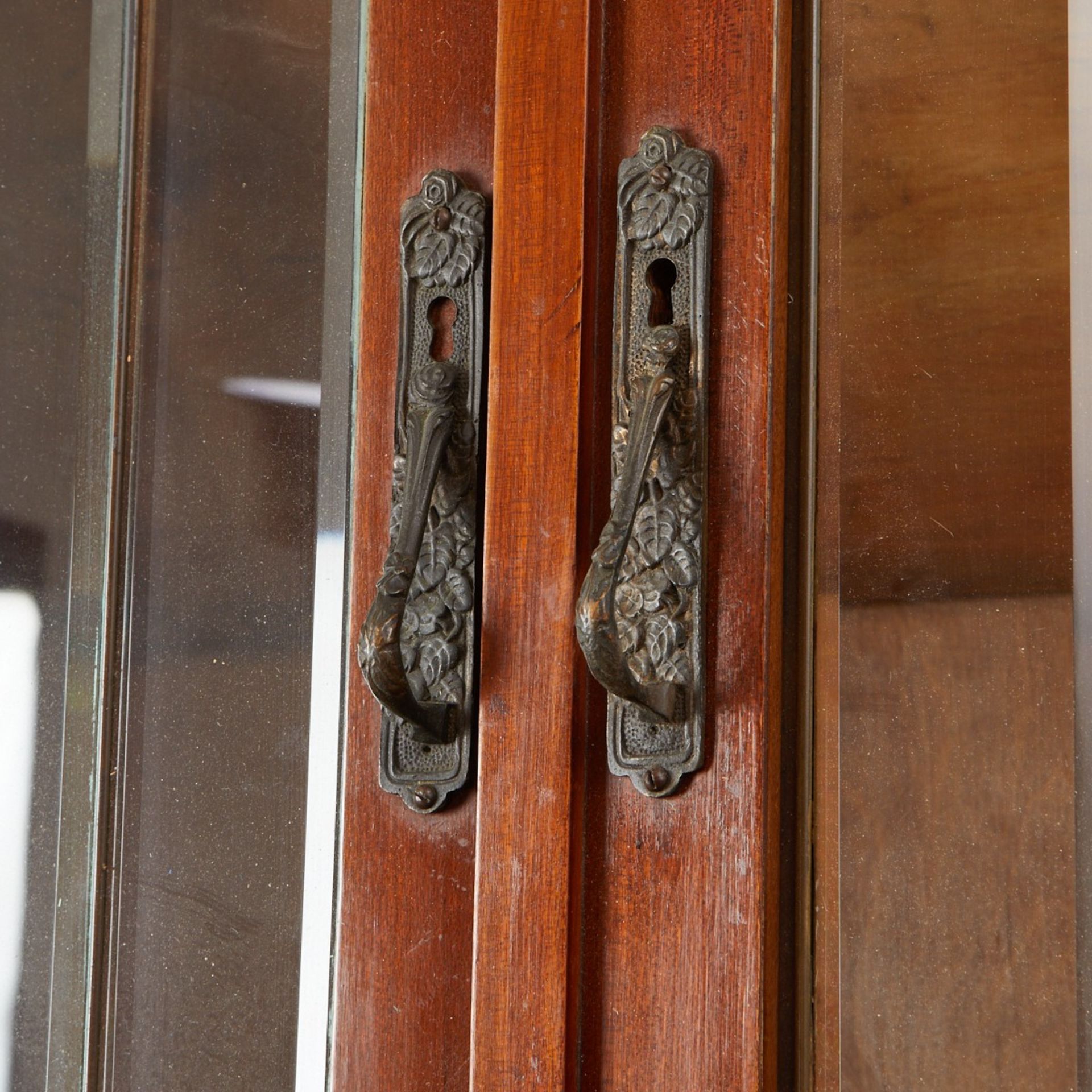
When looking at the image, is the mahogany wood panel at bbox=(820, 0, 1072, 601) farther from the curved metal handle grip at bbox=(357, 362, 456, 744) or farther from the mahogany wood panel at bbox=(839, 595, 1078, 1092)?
the curved metal handle grip at bbox=(357, 362, 456, 744)

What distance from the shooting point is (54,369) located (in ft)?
2.46

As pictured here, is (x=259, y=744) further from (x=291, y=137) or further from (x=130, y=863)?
(x=291, y=137)

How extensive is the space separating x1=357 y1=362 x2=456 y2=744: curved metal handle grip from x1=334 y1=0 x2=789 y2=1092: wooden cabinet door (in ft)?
0.07

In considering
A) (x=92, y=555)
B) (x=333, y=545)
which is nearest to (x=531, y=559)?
(x=333, y=545)

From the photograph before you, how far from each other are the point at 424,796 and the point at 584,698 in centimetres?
9

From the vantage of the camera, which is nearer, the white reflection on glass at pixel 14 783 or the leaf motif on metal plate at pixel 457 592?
the leaf motif on metal plate at pixel 457 592

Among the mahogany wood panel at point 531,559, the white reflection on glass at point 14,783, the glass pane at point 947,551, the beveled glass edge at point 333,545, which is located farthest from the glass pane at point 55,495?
the glass pane at point 947,551

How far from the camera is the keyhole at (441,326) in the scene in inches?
23.5

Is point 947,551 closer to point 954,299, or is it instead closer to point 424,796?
point 954,299

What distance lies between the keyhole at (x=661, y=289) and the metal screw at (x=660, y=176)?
0.03m

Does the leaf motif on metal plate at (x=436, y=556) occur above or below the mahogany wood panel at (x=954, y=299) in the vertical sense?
below

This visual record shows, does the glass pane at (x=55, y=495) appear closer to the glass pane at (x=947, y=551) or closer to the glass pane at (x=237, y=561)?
the glass pane at (x=237, y=561)

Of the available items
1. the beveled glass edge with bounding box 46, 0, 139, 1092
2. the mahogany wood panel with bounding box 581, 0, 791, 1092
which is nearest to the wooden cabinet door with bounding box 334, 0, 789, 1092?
the mahogany wood panel with bounding box 581, 0, 791, 1092

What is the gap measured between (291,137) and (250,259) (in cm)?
6
